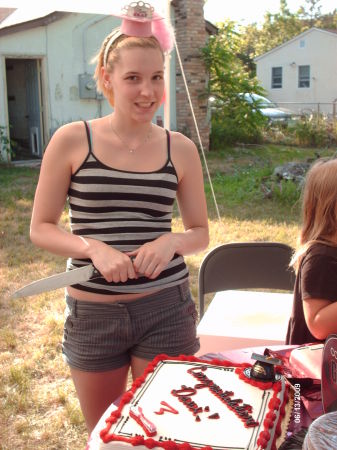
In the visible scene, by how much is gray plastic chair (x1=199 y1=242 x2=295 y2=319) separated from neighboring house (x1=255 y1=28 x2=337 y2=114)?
84.4 feet

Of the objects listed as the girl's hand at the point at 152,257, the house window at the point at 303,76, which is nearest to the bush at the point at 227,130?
the girl's hand at the point at 152,257

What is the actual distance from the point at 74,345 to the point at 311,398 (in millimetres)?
657

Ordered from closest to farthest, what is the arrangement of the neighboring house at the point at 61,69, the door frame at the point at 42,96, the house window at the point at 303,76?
the neighboring house at the point at 61,69 < the door frame at the point at 42,96 < the house window at the point at 303,76

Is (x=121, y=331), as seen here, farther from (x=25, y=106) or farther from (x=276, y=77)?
(x=276, y=77)

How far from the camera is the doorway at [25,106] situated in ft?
42.0

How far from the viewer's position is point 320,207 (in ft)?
6.45

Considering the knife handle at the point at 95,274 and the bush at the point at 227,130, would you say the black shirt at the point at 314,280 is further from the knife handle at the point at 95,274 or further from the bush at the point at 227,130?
the bush at the point at 227,130

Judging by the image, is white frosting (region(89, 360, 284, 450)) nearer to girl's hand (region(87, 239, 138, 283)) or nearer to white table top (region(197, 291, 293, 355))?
girl's hand (region(87, 239, 138, 283))

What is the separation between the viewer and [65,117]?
1257cm

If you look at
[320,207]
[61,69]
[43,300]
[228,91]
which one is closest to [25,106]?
[61,69]

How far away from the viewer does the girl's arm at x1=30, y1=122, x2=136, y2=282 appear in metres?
1.53

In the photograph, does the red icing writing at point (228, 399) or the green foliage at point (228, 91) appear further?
the green foliage at point (228, 91)

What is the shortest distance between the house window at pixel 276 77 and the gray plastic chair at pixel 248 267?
30.3m

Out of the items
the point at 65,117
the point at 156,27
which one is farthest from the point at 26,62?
the point at 156,27
